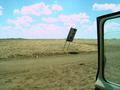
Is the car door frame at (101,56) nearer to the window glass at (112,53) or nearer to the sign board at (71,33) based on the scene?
the window glass at (112,53)

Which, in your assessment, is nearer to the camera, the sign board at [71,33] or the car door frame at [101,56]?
the car door frame at [101,56]

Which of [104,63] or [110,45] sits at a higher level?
[110,45]

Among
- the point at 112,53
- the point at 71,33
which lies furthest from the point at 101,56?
the point at 71,33

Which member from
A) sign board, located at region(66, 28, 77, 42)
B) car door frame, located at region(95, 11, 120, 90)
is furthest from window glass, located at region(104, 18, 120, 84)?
sign board, located at region(66, 28, 77, 42)

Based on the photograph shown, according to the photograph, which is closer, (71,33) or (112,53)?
(112,53)

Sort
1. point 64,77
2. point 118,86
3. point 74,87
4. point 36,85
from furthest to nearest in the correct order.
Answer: point 64,77 < point 36,85 < point 74,87 < point 118,86

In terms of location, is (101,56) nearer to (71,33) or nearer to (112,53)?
(112,53)

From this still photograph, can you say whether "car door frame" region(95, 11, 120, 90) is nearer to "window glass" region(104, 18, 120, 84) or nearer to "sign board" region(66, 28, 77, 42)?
"window glass" region(104, 18, 120, 84)

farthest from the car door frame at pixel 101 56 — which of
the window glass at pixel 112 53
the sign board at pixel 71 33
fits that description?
the sign board at pixel 71 33

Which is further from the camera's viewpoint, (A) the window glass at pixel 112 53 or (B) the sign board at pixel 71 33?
(B) the sign board at pixel 71 33

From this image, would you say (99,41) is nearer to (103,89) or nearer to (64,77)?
(103,89)

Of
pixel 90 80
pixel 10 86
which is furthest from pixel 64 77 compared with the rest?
pixel 10 86

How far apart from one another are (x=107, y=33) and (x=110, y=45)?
14 centimetres

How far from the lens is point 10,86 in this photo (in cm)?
851
